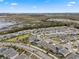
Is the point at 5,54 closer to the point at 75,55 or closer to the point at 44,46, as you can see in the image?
the point at 44,46

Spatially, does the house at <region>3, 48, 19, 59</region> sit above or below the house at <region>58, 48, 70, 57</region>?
above

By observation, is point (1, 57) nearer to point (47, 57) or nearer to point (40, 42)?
point (47, 57)

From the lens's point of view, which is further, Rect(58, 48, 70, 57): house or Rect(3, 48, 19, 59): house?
Rect(58, 48, 70, 57): house

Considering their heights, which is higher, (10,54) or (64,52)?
(10,54)

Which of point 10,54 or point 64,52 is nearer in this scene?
point 10,54

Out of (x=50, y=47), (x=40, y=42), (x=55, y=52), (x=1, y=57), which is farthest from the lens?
(x=40, y=42)

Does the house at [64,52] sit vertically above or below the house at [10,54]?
below

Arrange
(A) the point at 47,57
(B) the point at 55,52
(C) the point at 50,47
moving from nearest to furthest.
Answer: (A) the point at 47,57 → (B) the point at 55,52 → (C) the point at 50,47

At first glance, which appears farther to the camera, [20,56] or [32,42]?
[32,42]

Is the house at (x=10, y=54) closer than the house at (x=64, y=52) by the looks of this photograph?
Yes

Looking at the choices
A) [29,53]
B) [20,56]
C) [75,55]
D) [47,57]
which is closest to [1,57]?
[20,56]
